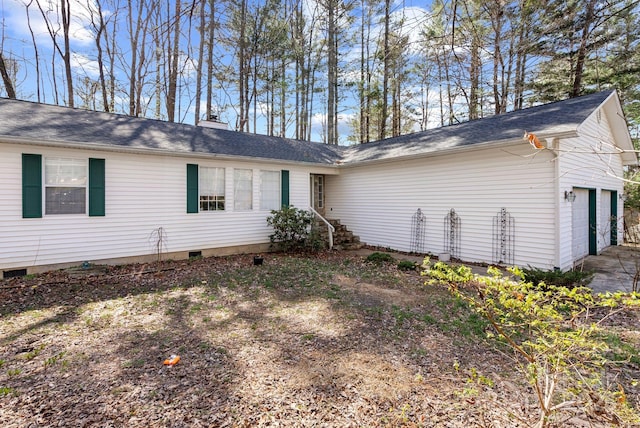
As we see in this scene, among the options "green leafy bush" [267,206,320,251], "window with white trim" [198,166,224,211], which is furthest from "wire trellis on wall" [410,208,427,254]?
"window with white trim" [198,166,224,211]

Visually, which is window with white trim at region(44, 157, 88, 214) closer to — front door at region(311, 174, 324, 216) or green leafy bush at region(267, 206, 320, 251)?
green leafy bush at region(267, 206, 320, 251)

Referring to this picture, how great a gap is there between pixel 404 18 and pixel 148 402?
14.6ft

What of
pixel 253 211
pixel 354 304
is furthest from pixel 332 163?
pixel 354 304

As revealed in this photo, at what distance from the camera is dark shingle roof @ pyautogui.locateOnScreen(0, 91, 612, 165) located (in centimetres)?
660

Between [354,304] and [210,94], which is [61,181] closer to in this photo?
[354,304]

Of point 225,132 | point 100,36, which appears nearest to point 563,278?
point 225,132

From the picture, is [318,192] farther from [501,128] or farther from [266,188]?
[501,128]

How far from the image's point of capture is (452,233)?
27.7 feet

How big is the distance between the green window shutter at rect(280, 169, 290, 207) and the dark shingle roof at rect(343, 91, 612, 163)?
2546 mm

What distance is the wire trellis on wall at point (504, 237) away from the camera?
23.7 feet

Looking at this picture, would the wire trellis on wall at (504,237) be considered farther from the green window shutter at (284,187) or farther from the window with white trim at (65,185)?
the window with white trim at (65,185)

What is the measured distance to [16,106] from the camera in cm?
734

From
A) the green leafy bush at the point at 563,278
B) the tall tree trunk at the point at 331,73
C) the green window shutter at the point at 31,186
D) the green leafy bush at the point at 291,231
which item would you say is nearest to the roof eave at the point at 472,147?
the green leafy bush at the point at 563,278

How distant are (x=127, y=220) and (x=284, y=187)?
4.34 meters
